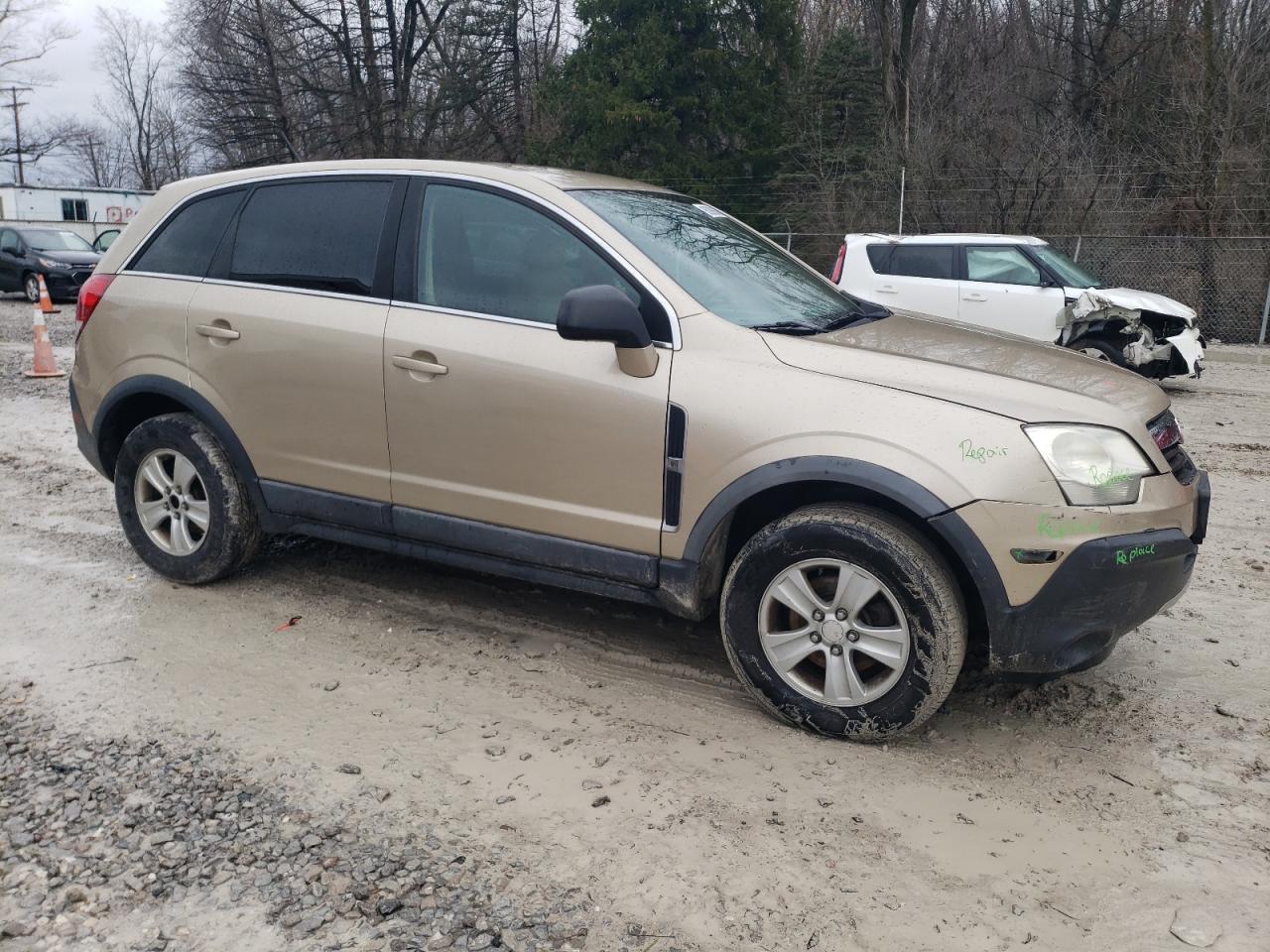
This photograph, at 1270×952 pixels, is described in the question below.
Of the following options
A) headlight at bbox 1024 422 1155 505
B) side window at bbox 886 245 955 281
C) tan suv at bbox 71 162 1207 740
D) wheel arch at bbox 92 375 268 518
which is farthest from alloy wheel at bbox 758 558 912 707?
side window at bbox 886 245 955 281

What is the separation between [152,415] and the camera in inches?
204

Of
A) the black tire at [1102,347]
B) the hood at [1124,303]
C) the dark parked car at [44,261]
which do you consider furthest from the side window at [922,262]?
the dark parked car at [44,261]

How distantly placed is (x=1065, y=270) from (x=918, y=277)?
163 centimetres

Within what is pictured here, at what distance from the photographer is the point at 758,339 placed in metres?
3.75

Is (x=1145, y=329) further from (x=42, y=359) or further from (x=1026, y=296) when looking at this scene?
(x=42, y=359)

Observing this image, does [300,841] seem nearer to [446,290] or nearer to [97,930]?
[97,930]

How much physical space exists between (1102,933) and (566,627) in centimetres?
251

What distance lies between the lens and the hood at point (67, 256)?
70.4ft

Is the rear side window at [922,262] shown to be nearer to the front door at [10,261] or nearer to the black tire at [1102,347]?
the black tire at [1102,347]

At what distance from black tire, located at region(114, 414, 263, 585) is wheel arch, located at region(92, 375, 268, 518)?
0.06m

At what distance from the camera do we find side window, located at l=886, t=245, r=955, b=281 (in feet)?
41.5

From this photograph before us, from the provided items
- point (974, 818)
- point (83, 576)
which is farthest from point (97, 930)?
point (83, 576)

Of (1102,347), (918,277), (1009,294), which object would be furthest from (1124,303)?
(918,277)

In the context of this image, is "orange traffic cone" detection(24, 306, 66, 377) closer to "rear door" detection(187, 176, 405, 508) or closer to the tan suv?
the tan suv
